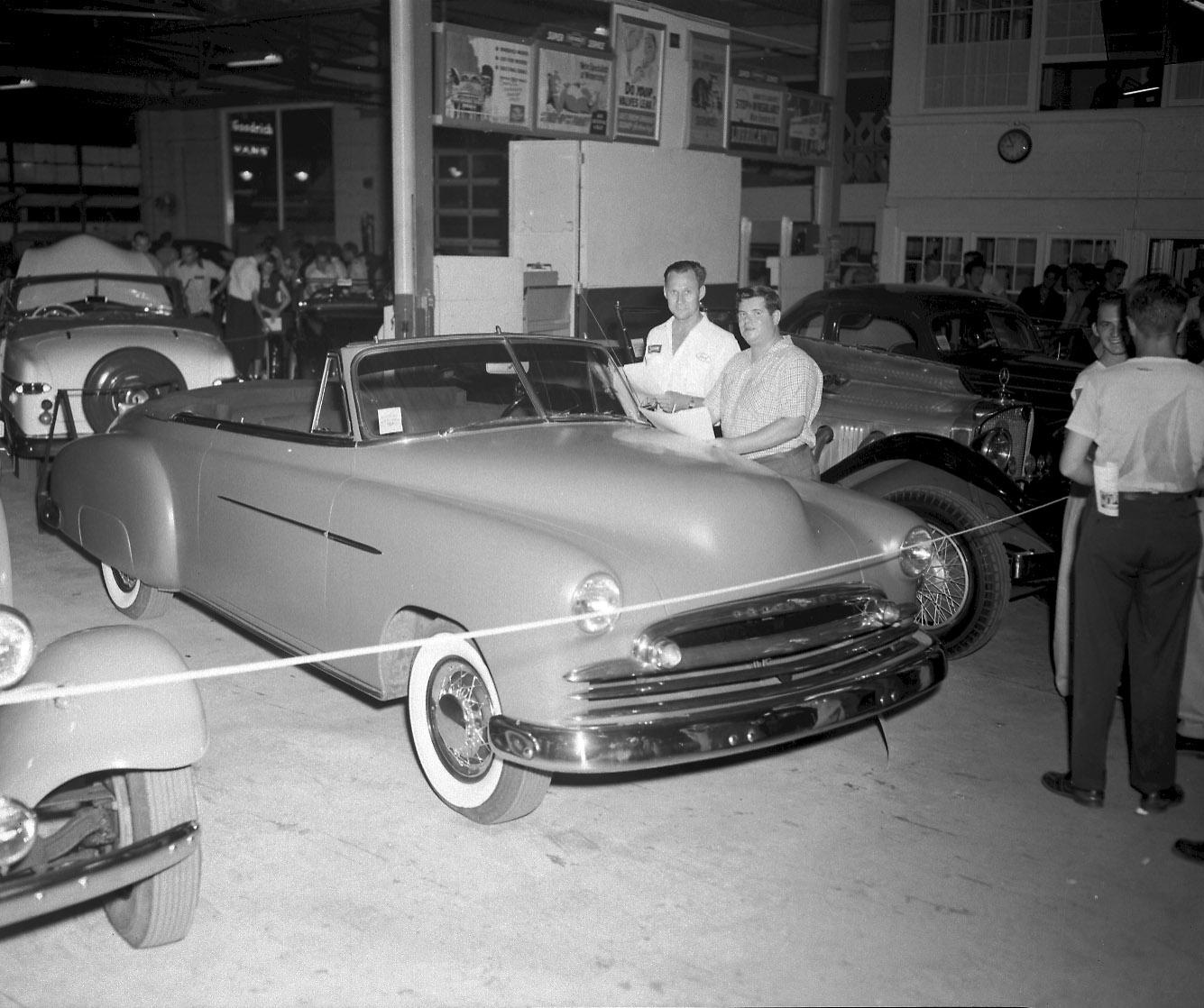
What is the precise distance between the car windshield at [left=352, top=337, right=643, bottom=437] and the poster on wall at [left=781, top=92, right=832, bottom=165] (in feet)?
34.6

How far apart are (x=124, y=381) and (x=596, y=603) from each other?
6.67 meters

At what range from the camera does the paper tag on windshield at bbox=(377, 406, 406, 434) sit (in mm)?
4711

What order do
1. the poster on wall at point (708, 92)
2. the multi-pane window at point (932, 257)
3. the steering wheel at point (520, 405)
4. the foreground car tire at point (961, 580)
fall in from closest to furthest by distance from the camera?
1. the steering wheel at point (520, 405)
2. the foreground car tire at point (961, 580)
3. the poster on wall at point (708, 92)
4. the multi-pane window at point (932, 257)

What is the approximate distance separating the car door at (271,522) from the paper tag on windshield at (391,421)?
14 centimetres

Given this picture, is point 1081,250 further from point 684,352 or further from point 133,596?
point 133,596

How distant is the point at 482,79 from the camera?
959 centimetres

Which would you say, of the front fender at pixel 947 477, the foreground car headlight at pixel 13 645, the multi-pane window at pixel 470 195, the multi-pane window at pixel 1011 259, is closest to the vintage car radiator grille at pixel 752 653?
the foreground car headlight at pixel 13 645

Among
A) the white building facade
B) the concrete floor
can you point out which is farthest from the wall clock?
the concrete floor

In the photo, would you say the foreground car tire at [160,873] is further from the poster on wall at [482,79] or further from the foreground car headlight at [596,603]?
the poster on wall at [482,79]

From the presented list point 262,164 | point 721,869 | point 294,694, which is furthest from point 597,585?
point 262,164

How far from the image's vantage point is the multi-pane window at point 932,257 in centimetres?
1980

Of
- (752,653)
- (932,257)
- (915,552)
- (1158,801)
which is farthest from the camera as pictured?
(932,257)

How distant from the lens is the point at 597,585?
369 cm

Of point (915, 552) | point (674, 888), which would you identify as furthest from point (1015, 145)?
point (674, 888)
